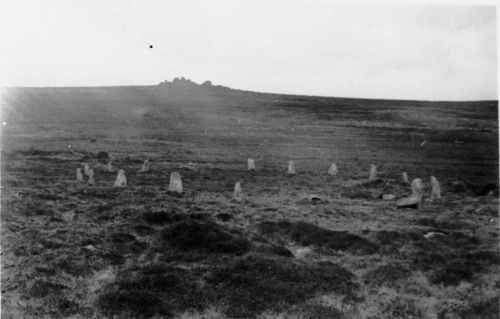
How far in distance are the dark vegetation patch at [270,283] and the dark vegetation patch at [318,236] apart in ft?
5.72

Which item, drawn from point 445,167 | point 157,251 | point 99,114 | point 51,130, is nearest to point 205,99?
point 99,114

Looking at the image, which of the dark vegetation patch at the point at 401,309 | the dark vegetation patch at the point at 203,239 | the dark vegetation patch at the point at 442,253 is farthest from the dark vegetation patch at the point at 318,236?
the dark vegetation patch at the point at 401,309

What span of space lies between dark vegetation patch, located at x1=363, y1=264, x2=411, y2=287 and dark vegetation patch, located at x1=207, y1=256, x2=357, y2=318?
543 mm

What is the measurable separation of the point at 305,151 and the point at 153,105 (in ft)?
171

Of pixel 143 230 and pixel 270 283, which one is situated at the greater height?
pixel 143 230

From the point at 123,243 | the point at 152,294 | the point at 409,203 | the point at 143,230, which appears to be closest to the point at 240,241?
the point at 143,230

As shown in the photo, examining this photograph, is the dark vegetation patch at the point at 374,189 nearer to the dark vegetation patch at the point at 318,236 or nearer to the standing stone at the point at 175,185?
the dark vegetation patch at the point at 318,236

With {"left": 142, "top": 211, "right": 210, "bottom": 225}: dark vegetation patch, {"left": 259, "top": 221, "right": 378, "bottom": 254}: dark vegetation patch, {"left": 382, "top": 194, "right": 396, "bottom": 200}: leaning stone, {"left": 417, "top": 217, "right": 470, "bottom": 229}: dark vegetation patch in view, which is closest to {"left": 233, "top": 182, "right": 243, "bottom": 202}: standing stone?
{"left": 142, "top": 211, "right": 210, "bottom": 225}: dark vegetation patch

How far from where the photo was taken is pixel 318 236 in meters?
16.0

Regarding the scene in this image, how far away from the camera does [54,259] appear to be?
1298cm

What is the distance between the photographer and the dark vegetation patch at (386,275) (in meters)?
12.6

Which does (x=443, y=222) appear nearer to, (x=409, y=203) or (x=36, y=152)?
(x=409, y=203)

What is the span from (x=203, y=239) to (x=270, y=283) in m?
3.53

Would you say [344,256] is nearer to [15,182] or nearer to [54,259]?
[54,259]
